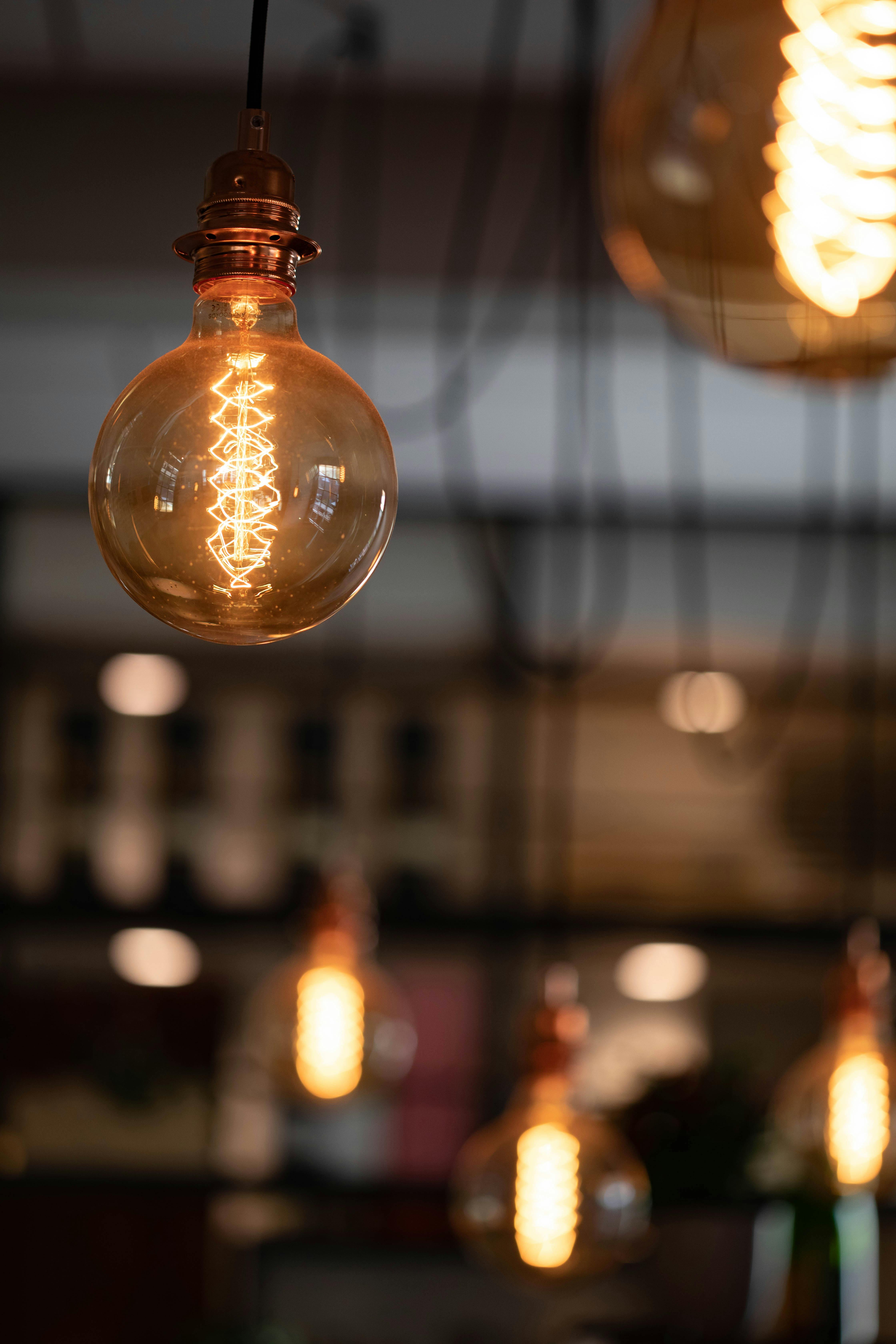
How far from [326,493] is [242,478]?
0.03 m

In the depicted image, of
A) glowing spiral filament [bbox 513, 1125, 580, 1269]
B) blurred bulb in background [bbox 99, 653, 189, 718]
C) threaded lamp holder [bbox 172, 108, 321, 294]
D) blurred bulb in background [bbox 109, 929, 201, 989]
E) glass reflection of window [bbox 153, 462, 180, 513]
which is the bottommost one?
glowing spiral filament [bbox 513, 1125, 580, 1269]

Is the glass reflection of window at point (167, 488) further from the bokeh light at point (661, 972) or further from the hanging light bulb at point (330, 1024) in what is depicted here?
the bokeh light at point (661, 972)

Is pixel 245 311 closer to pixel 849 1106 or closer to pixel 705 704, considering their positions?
pixel 849 1106

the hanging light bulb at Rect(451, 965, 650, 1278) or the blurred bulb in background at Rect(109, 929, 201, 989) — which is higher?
the blurred bulb in background at Rect(109, 929, 201, 989)

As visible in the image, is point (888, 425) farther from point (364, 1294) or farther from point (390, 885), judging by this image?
point (364, 1294)

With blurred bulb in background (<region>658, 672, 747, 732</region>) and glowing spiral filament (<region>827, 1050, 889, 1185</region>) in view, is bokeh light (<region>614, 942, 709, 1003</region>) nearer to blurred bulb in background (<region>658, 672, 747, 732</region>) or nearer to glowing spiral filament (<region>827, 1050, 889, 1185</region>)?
blurred bulb in background (<region>658, 672, 747, 732</region>)

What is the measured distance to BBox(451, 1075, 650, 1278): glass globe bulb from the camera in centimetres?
118

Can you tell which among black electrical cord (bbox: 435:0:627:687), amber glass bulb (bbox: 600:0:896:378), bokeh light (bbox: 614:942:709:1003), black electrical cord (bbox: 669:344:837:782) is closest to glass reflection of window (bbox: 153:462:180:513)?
amber glass bulb (bbox: 600:0:896:378)

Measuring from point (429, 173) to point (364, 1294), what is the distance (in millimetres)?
2488

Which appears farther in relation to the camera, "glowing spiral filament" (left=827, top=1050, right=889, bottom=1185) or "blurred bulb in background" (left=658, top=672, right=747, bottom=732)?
"blurred bulb in background" (left=658, top=672, right=747, bottom=732)

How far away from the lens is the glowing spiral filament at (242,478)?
1.42 feet

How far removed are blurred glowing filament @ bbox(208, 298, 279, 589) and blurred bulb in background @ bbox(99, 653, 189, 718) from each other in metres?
3.11

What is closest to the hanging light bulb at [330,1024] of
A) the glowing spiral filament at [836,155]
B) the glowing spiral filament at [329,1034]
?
the glowing spiral filament at [329,1034]

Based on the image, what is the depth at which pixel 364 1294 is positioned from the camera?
322 cm
